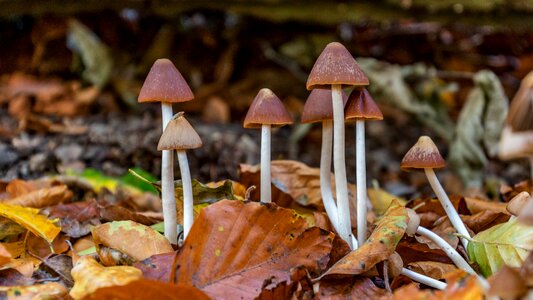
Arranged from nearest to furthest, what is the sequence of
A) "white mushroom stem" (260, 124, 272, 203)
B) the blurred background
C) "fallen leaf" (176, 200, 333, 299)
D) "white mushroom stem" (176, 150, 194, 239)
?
"fallen leaf" (176, 200, 333, 299), "white mushroom stem" (176, 150, 194, 239), "white mushroom stem" (260, 124, 272, 203), the blurred background

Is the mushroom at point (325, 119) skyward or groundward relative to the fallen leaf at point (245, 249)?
skyward

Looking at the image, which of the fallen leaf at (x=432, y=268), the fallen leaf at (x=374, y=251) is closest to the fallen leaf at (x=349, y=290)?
the fallen leaf at (x=374, y=251)

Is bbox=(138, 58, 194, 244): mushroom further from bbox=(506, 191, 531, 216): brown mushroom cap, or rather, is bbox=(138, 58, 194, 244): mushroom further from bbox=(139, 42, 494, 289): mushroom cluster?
bbox=(506, 191, 531, 216): brown mushroom cap

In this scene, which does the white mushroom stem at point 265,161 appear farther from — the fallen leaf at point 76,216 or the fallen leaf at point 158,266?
the fallen leaf at point 76,216

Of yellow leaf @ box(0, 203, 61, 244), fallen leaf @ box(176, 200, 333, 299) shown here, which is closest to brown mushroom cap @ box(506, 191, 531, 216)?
fallen leaf @ box(176, 200, 333, 299)

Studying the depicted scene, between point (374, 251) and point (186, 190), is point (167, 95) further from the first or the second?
point (374, 251)

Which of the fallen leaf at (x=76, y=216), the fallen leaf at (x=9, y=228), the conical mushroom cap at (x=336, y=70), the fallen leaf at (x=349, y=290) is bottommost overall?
the fallen leaf at (x=349, y=290)
